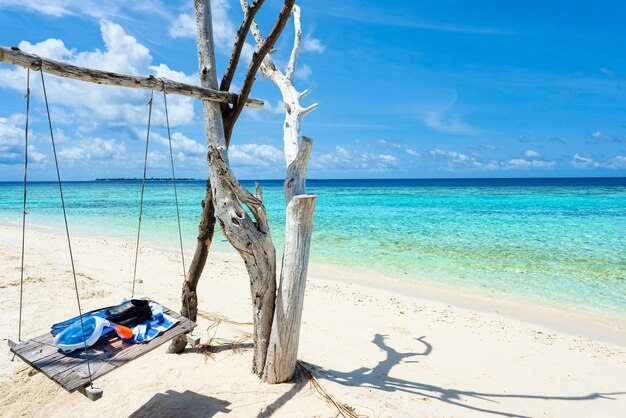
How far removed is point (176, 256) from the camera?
1105 centimetres

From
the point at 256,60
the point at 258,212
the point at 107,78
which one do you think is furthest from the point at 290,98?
the point at 107,78

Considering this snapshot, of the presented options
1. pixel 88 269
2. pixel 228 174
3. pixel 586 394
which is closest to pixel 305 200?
pixel 228 174

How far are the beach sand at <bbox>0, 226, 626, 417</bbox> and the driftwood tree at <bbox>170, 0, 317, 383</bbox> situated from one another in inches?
16.6

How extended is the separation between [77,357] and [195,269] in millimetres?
1447

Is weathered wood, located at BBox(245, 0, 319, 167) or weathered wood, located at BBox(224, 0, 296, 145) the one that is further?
weathered wood, located at BBox(245, 0, 319, 167)

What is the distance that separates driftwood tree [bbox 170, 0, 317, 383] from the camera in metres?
3.62

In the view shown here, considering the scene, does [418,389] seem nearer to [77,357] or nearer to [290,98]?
[77,357]

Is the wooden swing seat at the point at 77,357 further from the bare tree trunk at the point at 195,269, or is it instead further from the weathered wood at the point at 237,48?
the weathered wood at the point at 237,48

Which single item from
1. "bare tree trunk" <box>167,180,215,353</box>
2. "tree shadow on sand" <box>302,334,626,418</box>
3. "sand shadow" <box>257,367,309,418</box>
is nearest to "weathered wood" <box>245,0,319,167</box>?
"bare tree trunk" <box>167,180,215,353</box>

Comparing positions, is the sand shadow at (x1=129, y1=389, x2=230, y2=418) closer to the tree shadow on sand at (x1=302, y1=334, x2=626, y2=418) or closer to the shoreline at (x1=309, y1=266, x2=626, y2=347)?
the tree shadow on sand at (x1=302, y1=334, x2=626, y2=418)

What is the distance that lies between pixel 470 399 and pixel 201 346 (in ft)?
9.54

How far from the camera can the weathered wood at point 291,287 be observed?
359 centimetres

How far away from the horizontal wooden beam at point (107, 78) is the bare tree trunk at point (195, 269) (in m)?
1.10

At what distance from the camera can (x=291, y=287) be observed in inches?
143
